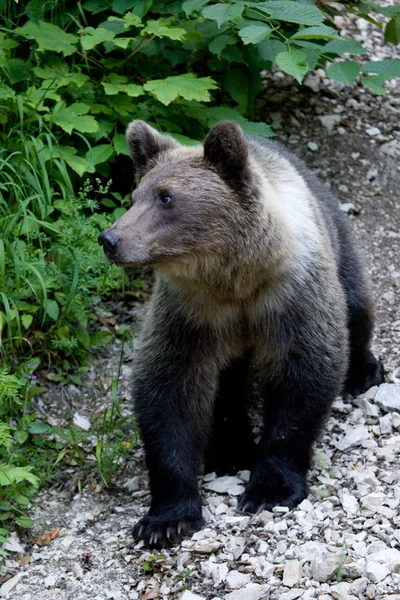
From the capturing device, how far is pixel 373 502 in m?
5.69

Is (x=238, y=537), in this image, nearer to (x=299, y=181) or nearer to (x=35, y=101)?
(x=299, y=181)

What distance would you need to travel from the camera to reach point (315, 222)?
6152 mm

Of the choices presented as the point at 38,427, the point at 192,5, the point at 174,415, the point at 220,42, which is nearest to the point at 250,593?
the point at 174,415

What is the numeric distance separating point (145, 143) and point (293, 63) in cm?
136

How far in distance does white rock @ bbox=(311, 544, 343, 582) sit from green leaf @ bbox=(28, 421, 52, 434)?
2.68 meters

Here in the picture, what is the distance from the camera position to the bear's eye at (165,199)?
5387mm

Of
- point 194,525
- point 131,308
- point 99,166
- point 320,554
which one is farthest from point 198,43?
point 320,554

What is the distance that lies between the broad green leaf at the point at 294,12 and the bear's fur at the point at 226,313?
1.03 m

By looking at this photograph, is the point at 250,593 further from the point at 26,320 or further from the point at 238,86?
the point at 238,86

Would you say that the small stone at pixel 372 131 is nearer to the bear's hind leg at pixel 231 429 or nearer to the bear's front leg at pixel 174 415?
the bear's hind leg at pixel 231 429

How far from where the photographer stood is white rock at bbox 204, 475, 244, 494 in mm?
6336

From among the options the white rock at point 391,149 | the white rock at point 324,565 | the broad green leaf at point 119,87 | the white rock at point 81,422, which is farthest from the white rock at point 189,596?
the white rock at point 391,149

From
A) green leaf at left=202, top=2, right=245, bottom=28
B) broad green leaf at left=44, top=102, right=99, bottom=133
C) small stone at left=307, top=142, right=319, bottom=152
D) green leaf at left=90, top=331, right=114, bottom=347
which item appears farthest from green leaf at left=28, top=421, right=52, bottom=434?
small stone at left=307, top=142, right=319, bottom=152

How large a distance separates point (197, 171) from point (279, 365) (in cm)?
136
